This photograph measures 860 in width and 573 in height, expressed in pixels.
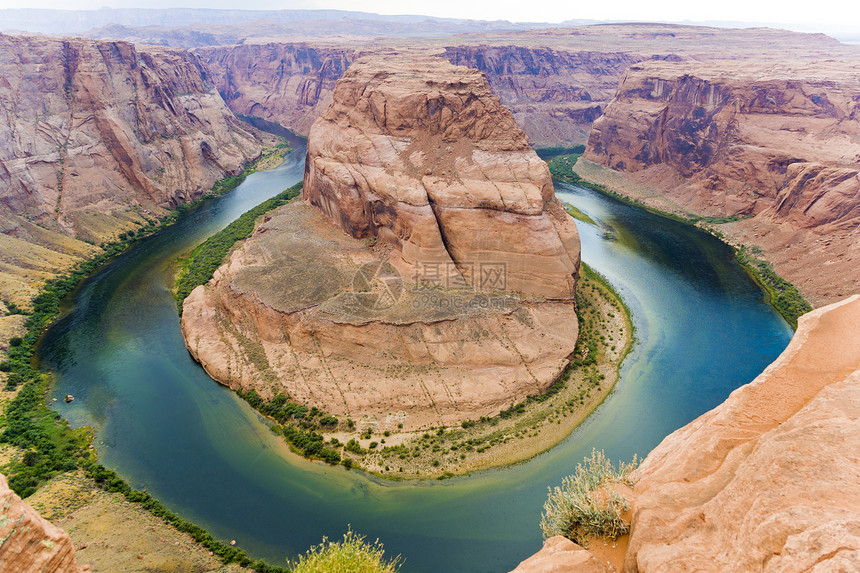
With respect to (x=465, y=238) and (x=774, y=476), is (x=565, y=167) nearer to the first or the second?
(x=465, y=238)

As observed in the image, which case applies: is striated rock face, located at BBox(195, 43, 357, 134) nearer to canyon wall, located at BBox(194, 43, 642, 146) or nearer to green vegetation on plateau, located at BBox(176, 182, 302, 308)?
canyon wall, located at BBox(194, 43, 642, 146)

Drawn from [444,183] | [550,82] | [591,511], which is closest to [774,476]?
[591,511]

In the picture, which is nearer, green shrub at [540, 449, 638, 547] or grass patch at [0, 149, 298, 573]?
green shrub at [540, 449, 638, 547]

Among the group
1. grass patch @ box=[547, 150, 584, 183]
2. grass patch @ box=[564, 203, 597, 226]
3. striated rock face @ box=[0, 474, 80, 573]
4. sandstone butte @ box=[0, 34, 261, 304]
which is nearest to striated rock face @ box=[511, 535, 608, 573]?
striated rock face @ box=[0, 474, 80, 573]

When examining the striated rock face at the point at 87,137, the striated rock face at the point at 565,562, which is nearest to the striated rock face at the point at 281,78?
the striated rock face at the point at 87,137

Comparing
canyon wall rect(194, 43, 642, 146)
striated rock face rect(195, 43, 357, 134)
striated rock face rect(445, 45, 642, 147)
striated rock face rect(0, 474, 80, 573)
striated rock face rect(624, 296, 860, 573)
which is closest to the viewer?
striated rock face rect(624, 296, 860, 573)

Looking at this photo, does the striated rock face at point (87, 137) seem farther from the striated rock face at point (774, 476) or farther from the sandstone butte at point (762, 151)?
the sandstone butte at point (762, 151)

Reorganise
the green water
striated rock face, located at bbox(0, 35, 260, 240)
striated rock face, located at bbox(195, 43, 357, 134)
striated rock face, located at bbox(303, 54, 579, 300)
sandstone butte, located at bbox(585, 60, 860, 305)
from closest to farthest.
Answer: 1. the green water
2. striated rock face, located at bbox(303, 54, 579, 300)
3. sandstone butte, located at bbox(585, 60, 860, 305)
4. striated rock face, located at bbox(0, 35, 260, 240)
5. striated rock face, located at bbox(195, 43, 357, 134)
